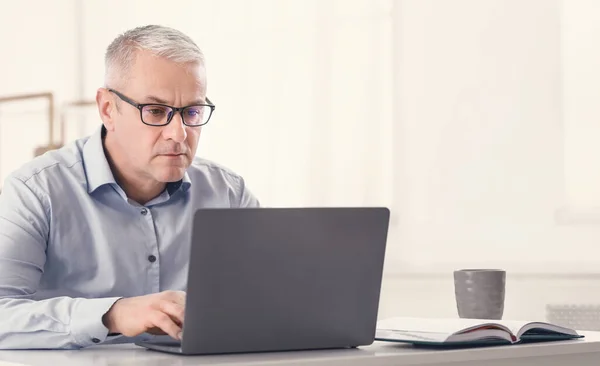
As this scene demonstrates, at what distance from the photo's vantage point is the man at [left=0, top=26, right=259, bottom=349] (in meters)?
1.98

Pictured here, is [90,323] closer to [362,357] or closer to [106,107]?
[362,357]

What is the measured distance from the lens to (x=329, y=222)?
4.43 feet

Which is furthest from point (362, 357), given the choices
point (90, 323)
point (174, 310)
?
point (90, 323)

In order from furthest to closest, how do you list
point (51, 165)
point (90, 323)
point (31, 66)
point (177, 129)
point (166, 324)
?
point (31, 66)
point (51, 165)
point (177, 129)
point (90, 323)
point (166, 324)

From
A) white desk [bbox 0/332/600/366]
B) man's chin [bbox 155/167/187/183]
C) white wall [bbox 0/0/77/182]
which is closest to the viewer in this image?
white desk [bbox 0/332/600/366]

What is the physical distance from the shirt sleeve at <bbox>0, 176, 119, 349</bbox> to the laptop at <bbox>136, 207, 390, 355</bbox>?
0.20m

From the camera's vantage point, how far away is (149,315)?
4.71 ft

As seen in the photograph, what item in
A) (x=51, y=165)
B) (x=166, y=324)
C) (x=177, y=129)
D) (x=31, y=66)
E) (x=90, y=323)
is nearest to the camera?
(x=166, y=324)

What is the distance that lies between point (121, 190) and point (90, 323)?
1.89 ft

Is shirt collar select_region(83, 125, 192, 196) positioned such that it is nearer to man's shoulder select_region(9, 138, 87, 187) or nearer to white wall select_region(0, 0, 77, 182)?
man's shoulder select_region(9, 138, 87, 187)

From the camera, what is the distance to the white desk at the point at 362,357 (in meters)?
1.26

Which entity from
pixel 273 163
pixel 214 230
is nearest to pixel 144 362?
pixel 214 230

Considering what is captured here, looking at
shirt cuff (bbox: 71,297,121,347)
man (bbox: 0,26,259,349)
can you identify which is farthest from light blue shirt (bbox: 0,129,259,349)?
shirt cuff (bbox: 71,297,121,347)

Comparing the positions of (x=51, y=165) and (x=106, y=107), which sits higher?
(x=106, y=107)
